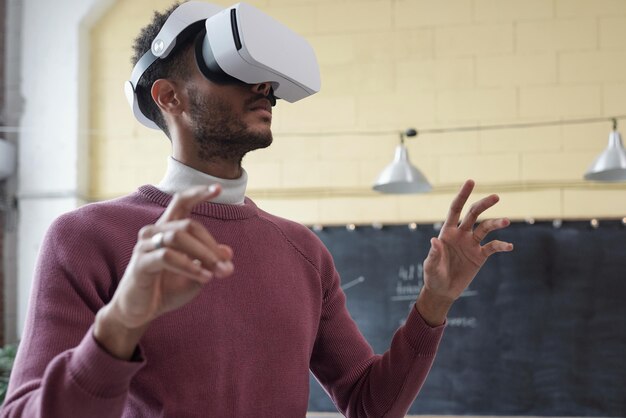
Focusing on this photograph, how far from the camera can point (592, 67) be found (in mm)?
4055

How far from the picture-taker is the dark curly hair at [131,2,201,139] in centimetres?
129

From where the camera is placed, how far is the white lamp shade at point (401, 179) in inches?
143

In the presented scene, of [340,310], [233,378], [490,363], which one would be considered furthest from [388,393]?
[490,363]

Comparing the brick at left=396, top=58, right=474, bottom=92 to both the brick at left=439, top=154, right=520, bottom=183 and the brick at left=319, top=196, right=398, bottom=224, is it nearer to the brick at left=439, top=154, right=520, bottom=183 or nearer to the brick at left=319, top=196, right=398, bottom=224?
the brick at left=439, top=154, right=520, bottom=183

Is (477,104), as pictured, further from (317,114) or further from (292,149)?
(292,149)

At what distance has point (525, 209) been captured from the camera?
408cm

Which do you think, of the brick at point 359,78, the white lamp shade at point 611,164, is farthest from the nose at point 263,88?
the brick at point 359,78

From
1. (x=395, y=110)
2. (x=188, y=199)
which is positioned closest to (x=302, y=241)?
(x=188, y=199)

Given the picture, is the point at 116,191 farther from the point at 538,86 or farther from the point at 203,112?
the point at 203,112

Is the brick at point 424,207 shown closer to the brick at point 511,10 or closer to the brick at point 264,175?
the brick at point 264,175

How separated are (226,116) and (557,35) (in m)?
3.29

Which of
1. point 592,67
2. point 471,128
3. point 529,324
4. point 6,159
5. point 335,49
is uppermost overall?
point 335,49

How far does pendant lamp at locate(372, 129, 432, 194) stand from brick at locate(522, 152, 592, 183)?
0.68 m

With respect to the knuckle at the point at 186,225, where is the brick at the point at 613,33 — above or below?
above
